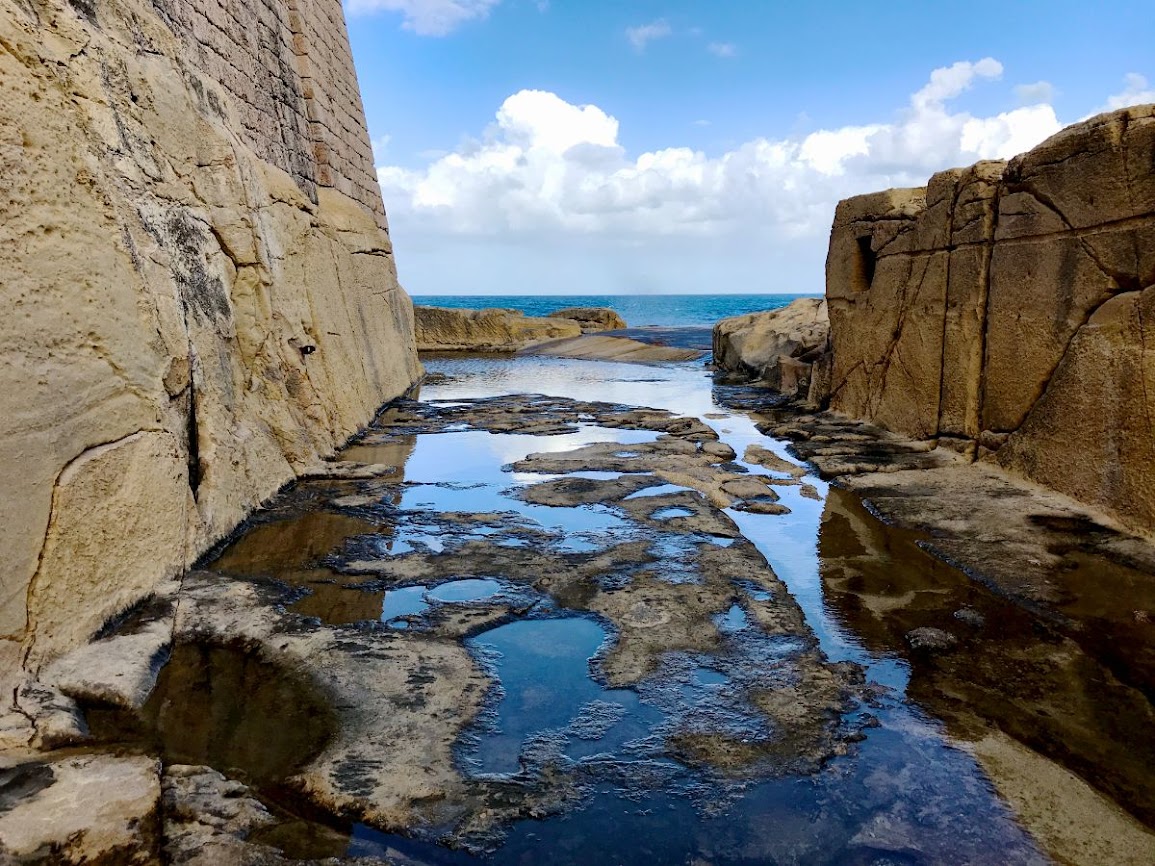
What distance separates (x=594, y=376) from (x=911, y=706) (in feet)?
44.8

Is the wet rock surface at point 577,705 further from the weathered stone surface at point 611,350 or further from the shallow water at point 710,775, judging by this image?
the weathered stone surface at point 611,350

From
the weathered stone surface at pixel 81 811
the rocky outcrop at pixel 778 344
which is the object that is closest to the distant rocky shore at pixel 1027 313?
the rocky outcrop at pixel 778 344

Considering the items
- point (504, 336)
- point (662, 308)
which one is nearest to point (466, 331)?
point (504, 336)

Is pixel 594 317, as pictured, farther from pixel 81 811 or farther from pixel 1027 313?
pixel 81 811

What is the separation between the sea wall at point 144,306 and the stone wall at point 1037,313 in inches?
208

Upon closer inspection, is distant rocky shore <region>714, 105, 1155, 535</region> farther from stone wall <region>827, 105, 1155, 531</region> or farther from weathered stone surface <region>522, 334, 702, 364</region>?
weathered stone surface <region>522, 334, 702, 364</region>

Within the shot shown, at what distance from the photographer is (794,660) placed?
10.6 ft

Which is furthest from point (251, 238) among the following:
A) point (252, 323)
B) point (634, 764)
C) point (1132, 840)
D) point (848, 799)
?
point (1132, 840)

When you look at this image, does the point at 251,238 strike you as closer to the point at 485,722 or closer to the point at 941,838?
the point at 485,722

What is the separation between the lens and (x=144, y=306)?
3840mm

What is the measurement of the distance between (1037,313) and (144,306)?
5.72m

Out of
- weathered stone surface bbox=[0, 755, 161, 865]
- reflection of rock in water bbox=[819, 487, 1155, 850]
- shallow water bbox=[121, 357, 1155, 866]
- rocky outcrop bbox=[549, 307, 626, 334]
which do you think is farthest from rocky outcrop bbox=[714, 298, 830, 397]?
rocky outcrop bbox=[549, 307, 626, 334]

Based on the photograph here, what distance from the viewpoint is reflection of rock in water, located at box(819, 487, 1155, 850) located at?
2.62m

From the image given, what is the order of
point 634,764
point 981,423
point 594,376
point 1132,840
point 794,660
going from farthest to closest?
point 594,376 < point 981,423 < point 794,660 < point 634,764 < point 1132,840
